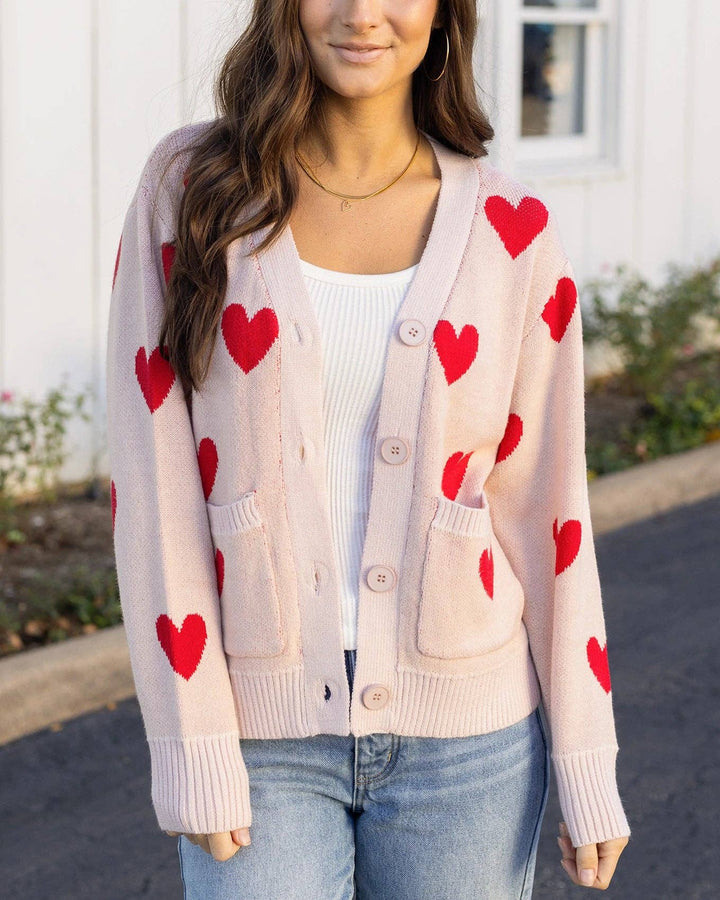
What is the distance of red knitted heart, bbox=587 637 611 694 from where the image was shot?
Result: 2182mm

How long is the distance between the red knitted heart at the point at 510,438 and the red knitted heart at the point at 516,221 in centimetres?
25

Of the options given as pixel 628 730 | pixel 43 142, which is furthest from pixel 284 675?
pixel 43 142

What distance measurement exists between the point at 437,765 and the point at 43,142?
14.8ft

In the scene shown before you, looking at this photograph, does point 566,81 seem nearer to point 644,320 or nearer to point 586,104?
point 586,104

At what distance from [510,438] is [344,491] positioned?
307mm

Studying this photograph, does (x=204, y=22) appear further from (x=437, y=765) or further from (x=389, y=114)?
(x=437, y=765)

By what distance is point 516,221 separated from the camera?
2162mm

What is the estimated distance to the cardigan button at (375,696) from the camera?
2.03 metres

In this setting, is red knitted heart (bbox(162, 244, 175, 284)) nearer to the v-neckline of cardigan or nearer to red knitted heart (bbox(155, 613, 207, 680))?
the v-neckline of cardigan

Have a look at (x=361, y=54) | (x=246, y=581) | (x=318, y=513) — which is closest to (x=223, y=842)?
(x=246, y=581)

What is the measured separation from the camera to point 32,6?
19.0 feet

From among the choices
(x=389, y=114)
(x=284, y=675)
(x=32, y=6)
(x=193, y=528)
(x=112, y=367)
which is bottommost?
(x=284, y=675)

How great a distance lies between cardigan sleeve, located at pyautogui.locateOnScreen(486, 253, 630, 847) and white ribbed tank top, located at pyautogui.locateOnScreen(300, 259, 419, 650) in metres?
0.25

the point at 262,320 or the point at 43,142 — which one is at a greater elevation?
the point at 43,142
